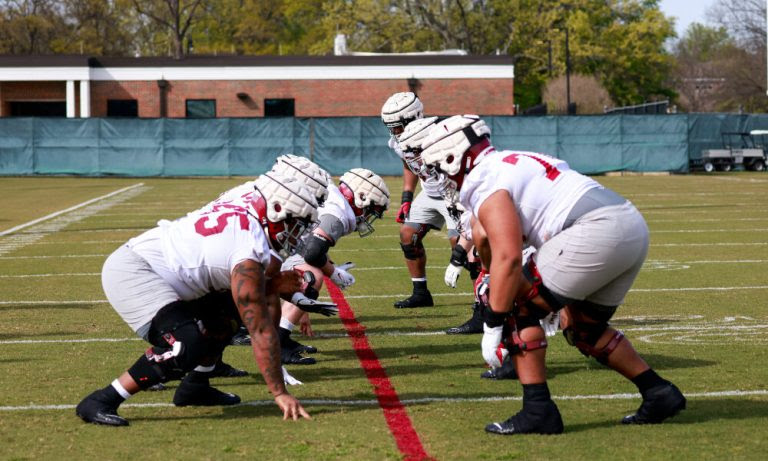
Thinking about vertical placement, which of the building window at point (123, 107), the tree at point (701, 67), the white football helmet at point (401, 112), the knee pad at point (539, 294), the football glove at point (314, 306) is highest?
the tree at point (701, 67)

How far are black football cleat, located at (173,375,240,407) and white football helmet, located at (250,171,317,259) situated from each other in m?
0.94

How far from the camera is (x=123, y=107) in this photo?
49.9m

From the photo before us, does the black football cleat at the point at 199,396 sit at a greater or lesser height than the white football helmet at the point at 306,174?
lesser

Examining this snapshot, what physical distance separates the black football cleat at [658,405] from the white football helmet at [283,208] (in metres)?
1.96

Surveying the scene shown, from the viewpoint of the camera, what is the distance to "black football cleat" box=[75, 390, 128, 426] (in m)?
5.79

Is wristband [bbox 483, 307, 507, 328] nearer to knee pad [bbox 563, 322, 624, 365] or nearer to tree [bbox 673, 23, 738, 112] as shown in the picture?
knee pad [bbox 563, 322, 624, 365]

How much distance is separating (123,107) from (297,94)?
784cm

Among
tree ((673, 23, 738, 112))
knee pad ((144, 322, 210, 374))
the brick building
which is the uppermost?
tree ((673, 23, 738, 112))

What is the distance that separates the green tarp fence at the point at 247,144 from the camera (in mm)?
38875

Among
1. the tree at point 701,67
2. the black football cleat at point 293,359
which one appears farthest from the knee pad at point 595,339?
the tree at point 701,67

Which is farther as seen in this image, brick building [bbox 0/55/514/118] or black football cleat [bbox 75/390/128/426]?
brick building [bbox 0/55/514/118]

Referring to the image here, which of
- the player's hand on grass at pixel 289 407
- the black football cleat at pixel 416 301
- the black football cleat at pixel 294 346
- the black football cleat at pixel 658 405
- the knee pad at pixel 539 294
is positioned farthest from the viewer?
the black football cleat at pixel 416 301

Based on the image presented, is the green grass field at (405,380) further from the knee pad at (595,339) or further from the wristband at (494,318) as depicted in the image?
the wristband at (494,318)

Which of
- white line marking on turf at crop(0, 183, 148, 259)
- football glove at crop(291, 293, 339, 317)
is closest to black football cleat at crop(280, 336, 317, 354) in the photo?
football glove at crop(291, 293, 339, 317)
